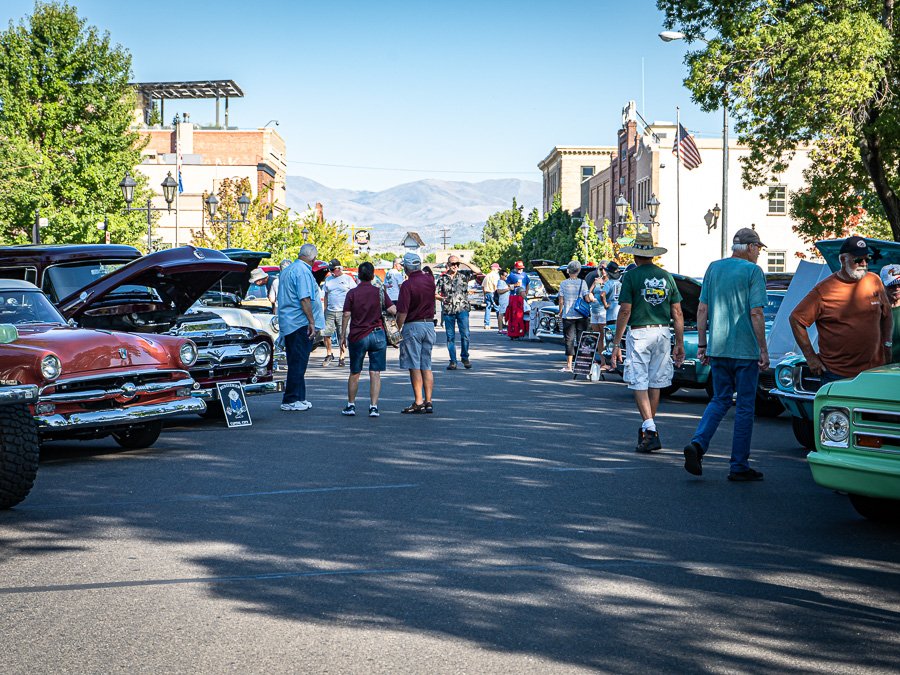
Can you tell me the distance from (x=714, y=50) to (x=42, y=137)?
3259 cm

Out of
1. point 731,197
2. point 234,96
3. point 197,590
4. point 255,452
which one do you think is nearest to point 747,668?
point 197,590

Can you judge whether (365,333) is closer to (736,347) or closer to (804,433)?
(804,433)

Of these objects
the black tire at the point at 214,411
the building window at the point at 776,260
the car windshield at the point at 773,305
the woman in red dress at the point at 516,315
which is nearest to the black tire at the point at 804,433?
the car windshield at the point at 773,305

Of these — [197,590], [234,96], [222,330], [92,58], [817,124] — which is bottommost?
[197,590]

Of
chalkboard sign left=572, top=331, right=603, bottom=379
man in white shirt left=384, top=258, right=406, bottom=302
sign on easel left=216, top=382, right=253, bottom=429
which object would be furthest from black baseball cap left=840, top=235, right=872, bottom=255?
man in white shirt left=384, top=258, right=406, bottom=302

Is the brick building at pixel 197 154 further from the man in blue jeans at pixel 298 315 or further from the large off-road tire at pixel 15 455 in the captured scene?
the large off-road tire at pixel 15 455

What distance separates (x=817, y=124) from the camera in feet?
69.7

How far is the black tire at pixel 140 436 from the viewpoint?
35.8 ft

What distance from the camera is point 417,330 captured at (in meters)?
13.9

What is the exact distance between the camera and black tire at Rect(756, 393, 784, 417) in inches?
535

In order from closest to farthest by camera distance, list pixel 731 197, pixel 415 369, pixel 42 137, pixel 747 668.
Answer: pixel 747 668, pixel 415 369, pixel 42 137, pixel 731 197

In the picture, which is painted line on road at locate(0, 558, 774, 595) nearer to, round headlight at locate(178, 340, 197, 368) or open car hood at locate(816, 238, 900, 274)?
open car hood at locate(816, 238, 900, 274)

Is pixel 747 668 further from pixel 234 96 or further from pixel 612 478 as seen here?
pixel 234 96

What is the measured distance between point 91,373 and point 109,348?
43 cm
